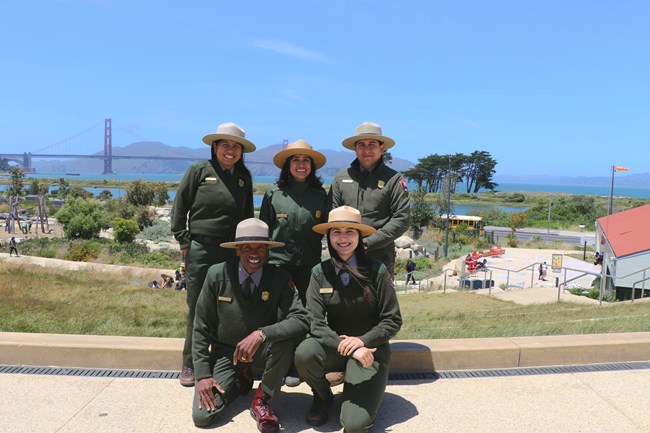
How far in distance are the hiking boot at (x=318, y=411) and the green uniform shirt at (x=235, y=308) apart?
0.46 m

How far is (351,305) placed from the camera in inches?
135

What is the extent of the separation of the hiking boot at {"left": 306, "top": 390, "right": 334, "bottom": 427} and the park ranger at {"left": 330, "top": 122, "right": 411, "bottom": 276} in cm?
113

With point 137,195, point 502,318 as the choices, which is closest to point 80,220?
point 137,195

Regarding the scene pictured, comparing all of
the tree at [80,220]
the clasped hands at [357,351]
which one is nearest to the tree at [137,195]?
the tree at [80,220]

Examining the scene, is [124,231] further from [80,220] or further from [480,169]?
[480,169]

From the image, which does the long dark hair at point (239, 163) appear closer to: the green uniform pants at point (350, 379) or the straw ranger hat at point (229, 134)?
the straw ranger hat at point (229, 134)

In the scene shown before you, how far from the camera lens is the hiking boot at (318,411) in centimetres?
331

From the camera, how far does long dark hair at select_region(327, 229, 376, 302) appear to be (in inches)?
134

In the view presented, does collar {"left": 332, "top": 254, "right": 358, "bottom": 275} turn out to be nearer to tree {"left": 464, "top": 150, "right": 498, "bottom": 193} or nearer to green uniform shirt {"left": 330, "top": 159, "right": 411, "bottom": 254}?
green uniform shirt {"left": 330, "top": 159, "right": 411, "bottom": 254}

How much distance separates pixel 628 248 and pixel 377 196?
17.6 meters

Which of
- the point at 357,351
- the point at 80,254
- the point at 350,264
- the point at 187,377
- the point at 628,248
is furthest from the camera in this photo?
the point at 80,254

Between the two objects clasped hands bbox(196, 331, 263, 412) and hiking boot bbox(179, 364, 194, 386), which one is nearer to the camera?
clasped hands bbox(196, 331, 263, 412)

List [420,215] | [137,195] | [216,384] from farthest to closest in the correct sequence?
1. [137,195]
2. [420,215]
3. [216,384]

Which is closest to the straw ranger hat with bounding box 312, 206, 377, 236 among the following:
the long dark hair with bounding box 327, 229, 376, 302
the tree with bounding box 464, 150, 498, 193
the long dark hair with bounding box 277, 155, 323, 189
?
the long dark hair with bounding box 327, 229, 376, 302
